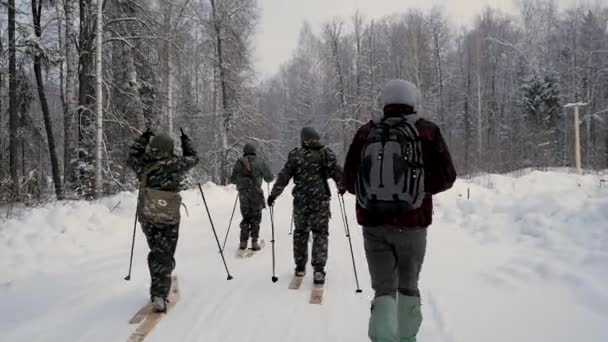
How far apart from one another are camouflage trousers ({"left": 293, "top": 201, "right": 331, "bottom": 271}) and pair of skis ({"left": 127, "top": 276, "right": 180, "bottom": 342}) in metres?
1.69

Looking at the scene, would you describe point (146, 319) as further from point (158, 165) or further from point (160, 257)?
point (158, 165)

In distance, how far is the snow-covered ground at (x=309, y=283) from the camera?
3.99 metres

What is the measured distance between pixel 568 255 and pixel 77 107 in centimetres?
1199

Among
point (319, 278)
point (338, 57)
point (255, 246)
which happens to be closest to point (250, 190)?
point (255, 246)

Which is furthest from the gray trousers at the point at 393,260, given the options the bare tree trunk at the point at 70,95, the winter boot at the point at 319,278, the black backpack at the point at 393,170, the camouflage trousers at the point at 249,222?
the bare tree trunk at the point at 70,95

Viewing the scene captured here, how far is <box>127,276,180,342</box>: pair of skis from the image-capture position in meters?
3.96

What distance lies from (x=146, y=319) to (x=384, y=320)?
2560 millimetres

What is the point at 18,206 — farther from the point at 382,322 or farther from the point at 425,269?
the point at 382,322

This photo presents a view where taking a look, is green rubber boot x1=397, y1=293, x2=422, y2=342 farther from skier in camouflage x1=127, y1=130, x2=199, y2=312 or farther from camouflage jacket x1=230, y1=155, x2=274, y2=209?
camouflage jacket x1=230, y1=155, x2=274, y2=209

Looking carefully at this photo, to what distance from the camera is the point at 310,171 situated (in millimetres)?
5594

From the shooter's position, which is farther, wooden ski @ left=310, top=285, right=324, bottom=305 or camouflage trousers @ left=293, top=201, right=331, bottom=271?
camouflage trousers @ left=293, top=201, right=331, bottom=271

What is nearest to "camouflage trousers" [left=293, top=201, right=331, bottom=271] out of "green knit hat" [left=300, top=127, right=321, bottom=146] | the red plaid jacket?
"green knit hat" [left=300, top=127, right=321, bottom=146]

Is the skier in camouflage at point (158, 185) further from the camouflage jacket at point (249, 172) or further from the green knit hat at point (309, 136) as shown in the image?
the camouflage jacket at point (249, 172)

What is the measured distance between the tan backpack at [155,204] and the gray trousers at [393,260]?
241 centimetres
